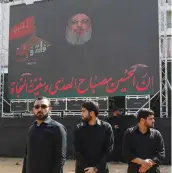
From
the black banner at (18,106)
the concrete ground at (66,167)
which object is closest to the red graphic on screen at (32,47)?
the black banner at (18,106)

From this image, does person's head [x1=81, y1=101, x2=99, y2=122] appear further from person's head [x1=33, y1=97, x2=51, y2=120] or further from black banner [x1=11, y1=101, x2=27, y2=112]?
black banner [x1=11, y1=101, x2=27, y2=112]

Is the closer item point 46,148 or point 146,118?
point 46,148

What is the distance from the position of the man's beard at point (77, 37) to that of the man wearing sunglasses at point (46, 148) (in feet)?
25.8

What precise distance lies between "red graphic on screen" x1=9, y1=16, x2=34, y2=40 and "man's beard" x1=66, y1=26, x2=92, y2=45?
1.41 metres

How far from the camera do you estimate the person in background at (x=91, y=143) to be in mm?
3848

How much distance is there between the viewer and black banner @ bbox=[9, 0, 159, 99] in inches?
407

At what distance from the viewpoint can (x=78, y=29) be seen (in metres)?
11.5

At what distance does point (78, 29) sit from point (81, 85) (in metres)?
1.84

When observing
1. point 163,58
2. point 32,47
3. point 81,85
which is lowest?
point 81,85

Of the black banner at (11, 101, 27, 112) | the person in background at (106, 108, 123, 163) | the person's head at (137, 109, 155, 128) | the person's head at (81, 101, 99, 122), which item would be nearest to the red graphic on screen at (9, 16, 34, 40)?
the black banner at (11, 101, 27, 112)

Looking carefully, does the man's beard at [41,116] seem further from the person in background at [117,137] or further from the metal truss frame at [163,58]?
the metal truss frame at [163,58]

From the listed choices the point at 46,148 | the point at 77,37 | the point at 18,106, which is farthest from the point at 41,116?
the point at 18,106

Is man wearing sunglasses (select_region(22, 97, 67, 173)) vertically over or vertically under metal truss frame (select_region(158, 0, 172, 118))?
under

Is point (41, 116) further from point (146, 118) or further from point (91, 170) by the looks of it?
point (146, 118)
